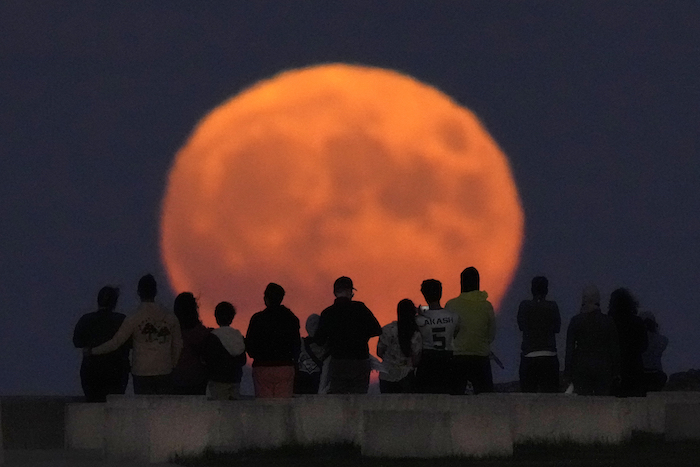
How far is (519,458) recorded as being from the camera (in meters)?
17.0

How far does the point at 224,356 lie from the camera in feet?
59.1

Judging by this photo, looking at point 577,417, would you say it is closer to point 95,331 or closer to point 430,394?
point 430,394

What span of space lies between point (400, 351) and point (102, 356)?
340 cm

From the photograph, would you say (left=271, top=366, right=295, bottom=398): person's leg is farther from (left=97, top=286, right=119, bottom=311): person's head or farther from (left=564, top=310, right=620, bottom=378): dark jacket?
(left=564, top=310, right=620, bottom=378): dark jacket

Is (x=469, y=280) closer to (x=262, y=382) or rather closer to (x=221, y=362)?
(x=262, y=382)

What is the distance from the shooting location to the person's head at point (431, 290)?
18.1 m

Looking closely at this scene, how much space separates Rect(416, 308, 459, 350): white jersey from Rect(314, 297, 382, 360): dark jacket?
0.59m

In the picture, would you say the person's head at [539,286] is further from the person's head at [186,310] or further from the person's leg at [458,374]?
the person's head at [186,310]

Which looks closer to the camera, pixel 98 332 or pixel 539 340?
pixel 98 332

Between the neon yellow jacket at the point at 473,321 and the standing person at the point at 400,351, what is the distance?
1.57ft

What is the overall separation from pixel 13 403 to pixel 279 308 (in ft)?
15.7

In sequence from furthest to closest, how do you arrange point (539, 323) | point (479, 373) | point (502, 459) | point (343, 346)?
point (539, 323) → point (479, 373) → point (343, 346) → point (502, 459)

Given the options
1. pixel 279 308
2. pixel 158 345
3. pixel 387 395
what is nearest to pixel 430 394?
pixel 387 395

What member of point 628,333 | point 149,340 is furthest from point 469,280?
point 149,340
